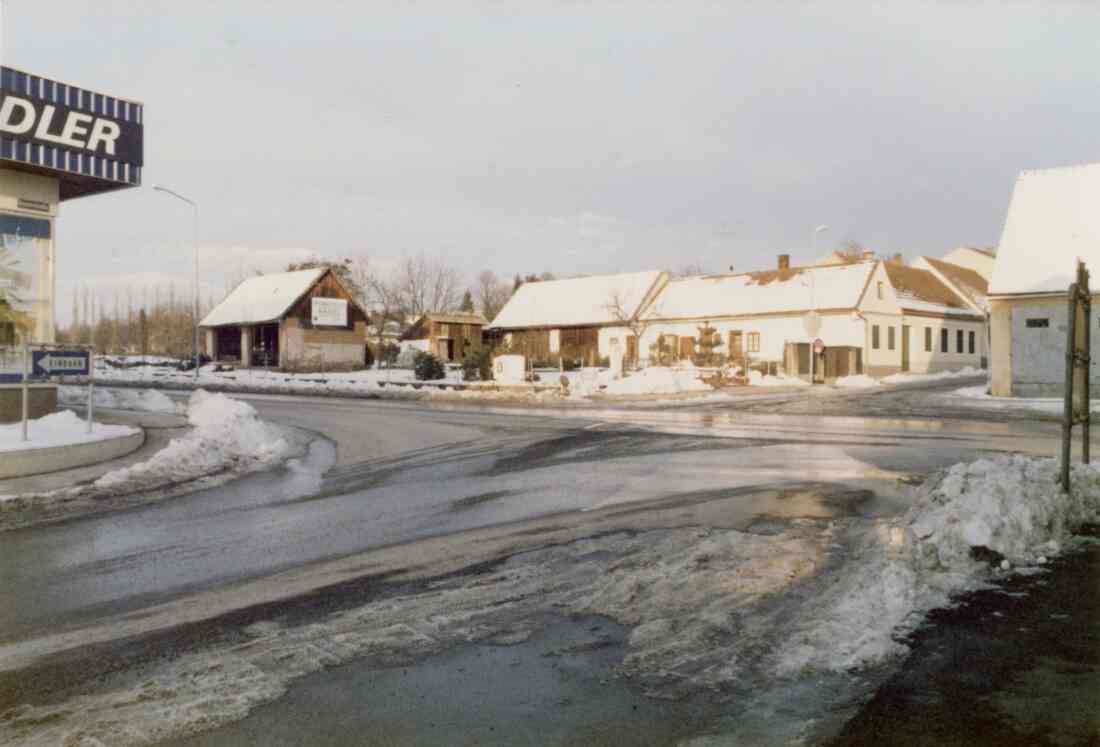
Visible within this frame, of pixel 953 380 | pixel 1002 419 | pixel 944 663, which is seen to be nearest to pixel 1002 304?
pixel 1002 419

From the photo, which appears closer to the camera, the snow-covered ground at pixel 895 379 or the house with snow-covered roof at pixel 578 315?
the snow-covered ground at pixel 895 379

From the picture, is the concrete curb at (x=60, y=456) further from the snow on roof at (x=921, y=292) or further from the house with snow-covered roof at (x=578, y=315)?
the snow on roof at (x=921, y=292)

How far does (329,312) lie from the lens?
2554 inches

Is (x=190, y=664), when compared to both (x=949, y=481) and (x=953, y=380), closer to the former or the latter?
(x=949, y=481)

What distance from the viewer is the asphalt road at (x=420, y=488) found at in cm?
690

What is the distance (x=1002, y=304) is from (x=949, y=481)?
2714 cm

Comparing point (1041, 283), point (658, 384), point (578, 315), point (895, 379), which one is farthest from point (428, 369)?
point (1041, 283)

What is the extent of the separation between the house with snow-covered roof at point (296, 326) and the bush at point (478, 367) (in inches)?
735

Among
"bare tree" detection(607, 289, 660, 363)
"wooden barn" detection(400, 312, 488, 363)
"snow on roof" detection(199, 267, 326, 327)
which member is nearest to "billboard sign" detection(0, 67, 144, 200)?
"bare tree" detection(607, 289, 660, 363)

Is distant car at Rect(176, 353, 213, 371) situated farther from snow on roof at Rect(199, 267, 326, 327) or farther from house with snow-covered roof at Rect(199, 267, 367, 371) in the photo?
snow on roof at Rect(199, 267, 326, 327)

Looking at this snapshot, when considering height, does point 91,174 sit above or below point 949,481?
above

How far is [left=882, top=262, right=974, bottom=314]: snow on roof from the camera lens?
52750 mm

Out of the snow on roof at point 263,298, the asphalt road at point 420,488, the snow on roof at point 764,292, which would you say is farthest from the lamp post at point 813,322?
the snow on roof at point 263,298

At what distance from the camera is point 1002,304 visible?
31594mm
